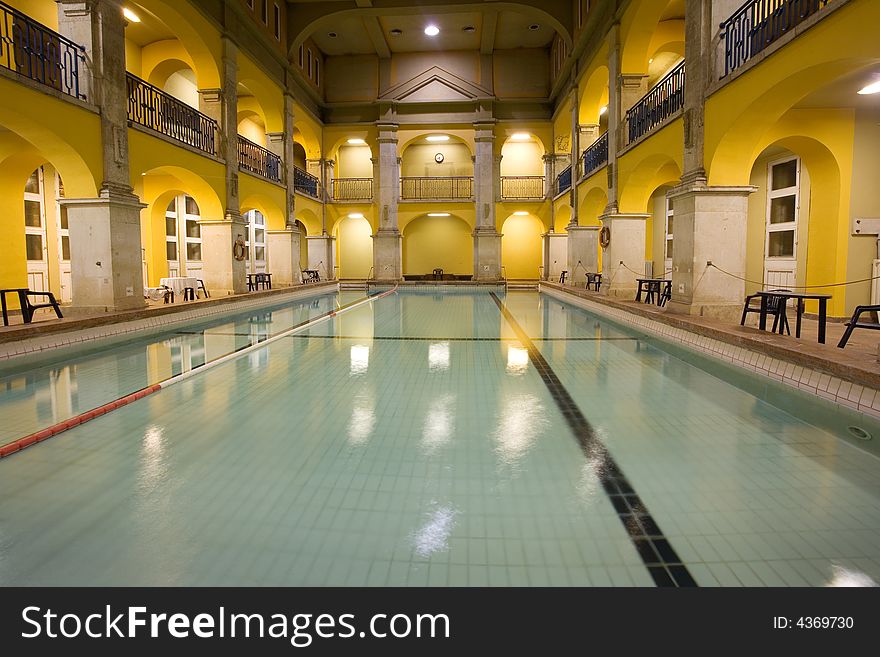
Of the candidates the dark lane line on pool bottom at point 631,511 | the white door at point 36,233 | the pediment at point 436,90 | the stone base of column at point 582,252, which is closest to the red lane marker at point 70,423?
the dark lane line on pool bottom at point 631,511

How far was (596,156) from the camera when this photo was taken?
16953 millimetres

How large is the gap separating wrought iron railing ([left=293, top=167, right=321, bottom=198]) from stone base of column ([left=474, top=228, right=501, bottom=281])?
24.0ft

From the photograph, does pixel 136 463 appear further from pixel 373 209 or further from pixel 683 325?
pixel 373 209

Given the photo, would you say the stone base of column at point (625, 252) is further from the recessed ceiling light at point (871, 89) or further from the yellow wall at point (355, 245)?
the yellow wall at point (355, 245)

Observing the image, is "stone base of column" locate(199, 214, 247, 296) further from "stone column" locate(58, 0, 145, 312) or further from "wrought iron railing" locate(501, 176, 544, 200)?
"wrought iron railing" locate(501, 176, 544, 200)

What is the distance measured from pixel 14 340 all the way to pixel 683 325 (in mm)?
9733

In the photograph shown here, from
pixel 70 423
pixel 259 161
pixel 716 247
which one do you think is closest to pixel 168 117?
pixel 259 161

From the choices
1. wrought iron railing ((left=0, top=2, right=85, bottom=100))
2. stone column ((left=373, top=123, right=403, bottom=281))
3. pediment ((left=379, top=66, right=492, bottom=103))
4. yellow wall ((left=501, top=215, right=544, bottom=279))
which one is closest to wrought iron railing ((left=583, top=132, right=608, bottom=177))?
pediment ((left=379, top=66, right=492, bottom=103))

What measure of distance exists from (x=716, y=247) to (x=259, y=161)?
1467 centimetres

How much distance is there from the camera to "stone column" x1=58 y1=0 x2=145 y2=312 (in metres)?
10.0

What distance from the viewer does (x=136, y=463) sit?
147 inches

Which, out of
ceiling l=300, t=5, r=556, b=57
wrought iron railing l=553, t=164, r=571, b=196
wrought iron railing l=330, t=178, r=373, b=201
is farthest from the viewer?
wrought iron railing l=330, t=178, r=373, b=201

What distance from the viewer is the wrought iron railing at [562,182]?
21266 mm

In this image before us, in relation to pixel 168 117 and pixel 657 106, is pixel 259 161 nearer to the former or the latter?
pixel 168 117
